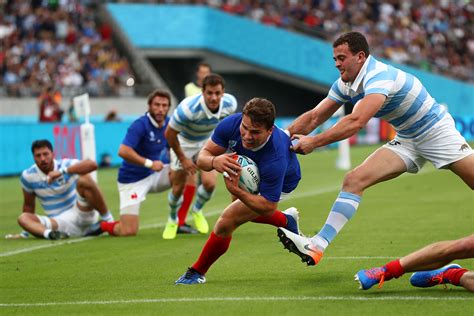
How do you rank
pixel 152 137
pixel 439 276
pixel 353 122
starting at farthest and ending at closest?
pixel 152 137 < pixel 353 122 < pixel 439 276

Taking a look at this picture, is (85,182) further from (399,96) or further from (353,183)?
(399,96)

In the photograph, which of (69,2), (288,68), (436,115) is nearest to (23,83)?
(69,2)

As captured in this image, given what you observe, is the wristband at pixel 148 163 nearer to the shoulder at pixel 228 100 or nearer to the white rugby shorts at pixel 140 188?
the white rugby shorts at pixel 140 188

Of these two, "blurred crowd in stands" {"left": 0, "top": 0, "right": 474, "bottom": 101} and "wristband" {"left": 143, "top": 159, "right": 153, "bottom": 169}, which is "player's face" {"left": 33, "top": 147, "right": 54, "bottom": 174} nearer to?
"wristband" {"left": 143, "top": 159, "right": 153, "bottom": 169}

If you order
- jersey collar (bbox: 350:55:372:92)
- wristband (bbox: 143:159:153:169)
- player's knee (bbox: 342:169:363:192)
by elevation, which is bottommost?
wristband (bbox: 143:159:153:169)

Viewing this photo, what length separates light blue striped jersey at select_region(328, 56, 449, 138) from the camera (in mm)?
8788

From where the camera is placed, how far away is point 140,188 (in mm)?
14031

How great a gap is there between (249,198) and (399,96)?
165cm

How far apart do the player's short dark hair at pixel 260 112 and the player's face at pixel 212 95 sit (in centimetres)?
442

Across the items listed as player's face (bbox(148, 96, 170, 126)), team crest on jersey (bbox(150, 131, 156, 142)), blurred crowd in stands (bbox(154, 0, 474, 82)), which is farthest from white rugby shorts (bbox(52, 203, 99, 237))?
blurred crowd in stands (bbox(154, 0, 474, 82))

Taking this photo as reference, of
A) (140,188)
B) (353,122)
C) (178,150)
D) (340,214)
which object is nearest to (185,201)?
(140,188)

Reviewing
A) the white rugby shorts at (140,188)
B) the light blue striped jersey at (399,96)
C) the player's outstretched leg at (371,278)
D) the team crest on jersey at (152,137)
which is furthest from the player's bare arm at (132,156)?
the player's outstretched leg at (371,278)

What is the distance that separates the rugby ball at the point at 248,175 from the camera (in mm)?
8484

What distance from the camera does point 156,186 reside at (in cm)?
1430
